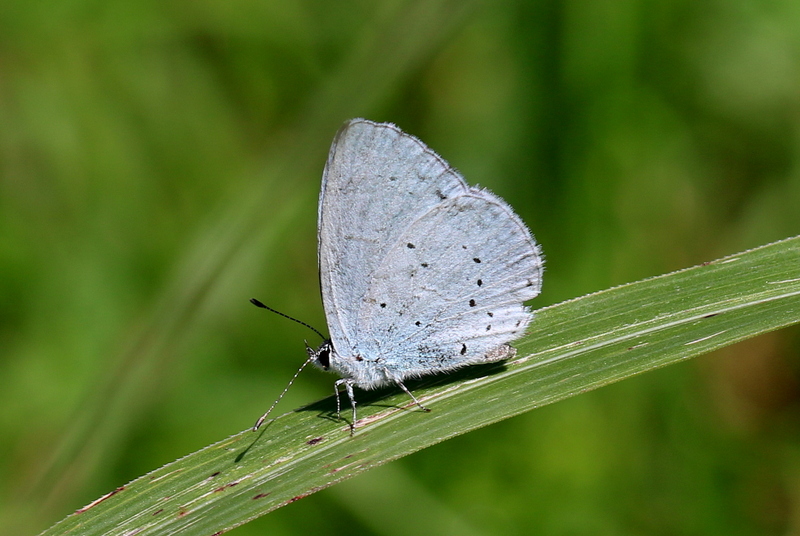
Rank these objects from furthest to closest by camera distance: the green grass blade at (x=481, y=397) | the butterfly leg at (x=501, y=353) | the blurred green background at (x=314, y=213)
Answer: the blurred green background at (x=314, y=213)
the butterfly leg at (x=501, y=353)
the green grass blade at (x=481, y=397)

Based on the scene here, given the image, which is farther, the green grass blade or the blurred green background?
the blurred green background

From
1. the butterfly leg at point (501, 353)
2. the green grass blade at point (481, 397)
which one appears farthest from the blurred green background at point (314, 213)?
the butterfly leg at point (501, 353)

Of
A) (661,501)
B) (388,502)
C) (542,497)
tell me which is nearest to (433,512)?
(388,502)

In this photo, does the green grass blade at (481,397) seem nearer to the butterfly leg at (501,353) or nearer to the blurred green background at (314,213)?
the butterfly leg at (501,353)

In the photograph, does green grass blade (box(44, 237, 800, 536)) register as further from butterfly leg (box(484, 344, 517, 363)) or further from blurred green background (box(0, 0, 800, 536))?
blurred green background (box(0, 0, 800, 536))

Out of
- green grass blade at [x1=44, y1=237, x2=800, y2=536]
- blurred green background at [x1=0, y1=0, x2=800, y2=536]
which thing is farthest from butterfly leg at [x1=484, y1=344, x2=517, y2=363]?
blurred green background at [x1=0, y1=0, x2=800, y2=536]

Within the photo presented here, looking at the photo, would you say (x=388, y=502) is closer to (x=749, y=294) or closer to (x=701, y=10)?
(x=749, y=294)
